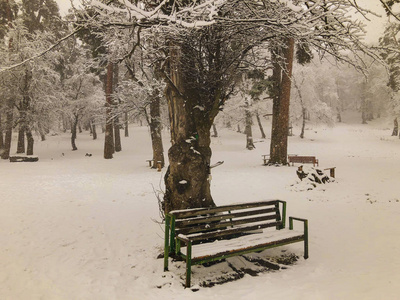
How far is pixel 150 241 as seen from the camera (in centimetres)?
641

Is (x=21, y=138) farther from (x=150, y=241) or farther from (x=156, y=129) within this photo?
(x=150, y=241)

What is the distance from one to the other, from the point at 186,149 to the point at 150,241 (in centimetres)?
233

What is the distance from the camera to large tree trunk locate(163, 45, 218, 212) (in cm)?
562

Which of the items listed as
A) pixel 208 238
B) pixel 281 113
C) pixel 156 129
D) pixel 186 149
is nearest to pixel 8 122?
pixel 156 129

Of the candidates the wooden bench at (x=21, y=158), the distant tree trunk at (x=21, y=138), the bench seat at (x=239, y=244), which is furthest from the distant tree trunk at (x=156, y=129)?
the bench seat at (x=239, y=244)

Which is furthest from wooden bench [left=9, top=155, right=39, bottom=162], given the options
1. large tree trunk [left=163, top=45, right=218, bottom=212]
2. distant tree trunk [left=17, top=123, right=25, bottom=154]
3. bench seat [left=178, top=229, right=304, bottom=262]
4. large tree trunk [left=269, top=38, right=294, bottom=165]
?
bench seat [left=178, top=229, right=304, bottom=262]

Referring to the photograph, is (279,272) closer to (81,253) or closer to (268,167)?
(81,253)

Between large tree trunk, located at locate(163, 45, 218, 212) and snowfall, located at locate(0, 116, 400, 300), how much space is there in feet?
3.24

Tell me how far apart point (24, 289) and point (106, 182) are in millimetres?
9156

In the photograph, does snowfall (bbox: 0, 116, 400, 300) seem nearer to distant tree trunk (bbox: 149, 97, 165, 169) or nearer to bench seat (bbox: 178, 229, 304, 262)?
bench seat (bbox: 178, 229, 304, 262)

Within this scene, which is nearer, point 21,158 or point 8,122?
point 21,158

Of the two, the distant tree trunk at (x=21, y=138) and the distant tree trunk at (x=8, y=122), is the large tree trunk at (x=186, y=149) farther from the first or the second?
the distant tree trunk at (x=8, y=122)

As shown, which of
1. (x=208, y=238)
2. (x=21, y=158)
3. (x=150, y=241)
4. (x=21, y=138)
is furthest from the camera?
(x=21, y=138)

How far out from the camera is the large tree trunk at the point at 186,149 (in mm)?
5625
